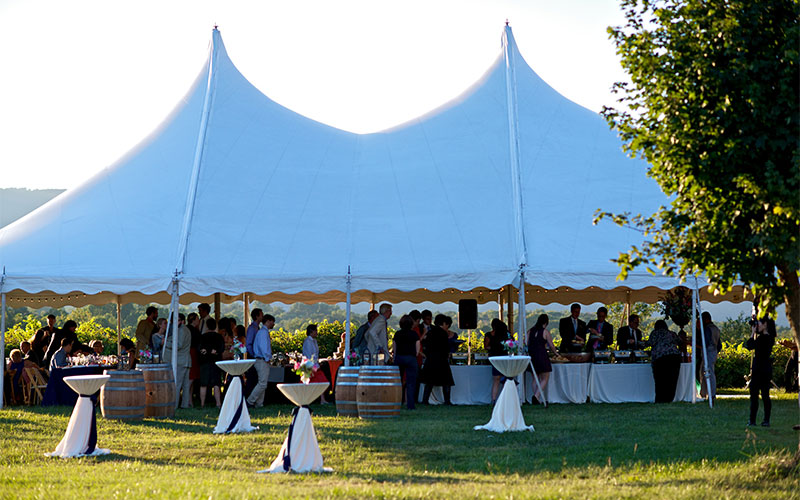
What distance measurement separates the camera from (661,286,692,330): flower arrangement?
49.9ft

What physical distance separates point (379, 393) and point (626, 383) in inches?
172

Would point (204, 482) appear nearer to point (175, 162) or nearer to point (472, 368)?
point (472, 368)

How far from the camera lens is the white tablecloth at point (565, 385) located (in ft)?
46.6

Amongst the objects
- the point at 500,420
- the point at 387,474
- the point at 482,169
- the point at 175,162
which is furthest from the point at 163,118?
the point at 387,474

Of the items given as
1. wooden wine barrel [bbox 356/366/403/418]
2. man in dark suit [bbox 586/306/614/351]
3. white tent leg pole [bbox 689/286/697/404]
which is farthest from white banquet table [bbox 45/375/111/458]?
man in dark suit [bbox 586/306/614/351]

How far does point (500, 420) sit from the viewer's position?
1071cm

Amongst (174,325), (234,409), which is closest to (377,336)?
(174,325)

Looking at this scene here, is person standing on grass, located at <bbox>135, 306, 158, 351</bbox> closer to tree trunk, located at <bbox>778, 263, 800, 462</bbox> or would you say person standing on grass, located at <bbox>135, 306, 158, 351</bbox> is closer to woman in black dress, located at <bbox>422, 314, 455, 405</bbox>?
woman in black dress, located at <bbox>422, 314, 455, 405</bbox>

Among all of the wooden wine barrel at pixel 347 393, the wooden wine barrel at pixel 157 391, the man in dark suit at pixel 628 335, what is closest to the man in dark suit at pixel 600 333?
the man in dark suit at pixel 628 335

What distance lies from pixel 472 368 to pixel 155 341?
196 inches

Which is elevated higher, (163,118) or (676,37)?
(163,118)

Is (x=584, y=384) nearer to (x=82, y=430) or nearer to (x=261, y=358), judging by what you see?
(x=261, y=358)

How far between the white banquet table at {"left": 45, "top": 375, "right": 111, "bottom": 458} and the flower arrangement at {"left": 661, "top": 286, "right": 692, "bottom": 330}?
9.57 meters

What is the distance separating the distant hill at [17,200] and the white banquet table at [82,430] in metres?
87.2
